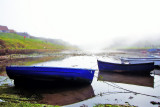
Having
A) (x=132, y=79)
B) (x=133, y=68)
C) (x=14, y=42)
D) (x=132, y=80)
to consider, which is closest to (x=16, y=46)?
(x=14, y=42)

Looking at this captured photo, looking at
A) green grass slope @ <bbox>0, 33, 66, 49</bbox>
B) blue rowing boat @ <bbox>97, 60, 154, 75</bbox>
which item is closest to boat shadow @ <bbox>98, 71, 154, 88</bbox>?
blue rowing boat @ <bbox>97, 60, 154, 75</bbox>

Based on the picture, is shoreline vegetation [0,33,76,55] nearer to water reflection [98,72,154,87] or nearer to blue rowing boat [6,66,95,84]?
Answer: blue rowing boat [6,66,95,84]

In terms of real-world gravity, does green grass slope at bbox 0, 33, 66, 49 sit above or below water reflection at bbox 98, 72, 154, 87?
above

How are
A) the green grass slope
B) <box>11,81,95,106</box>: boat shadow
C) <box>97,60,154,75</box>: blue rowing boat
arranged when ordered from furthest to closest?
the green grass slope
<box>97,60,154,75</box>: blue rowing boat
<box>11,81,95,106</box>: boat shadow

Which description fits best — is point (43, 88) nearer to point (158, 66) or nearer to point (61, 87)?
point (61, 87)

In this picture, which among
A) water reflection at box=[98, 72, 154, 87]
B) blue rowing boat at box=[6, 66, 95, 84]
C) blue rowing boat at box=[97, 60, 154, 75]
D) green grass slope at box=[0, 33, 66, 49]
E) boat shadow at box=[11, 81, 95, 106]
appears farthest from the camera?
green grass slope at box=[0, 33, 66, 49]

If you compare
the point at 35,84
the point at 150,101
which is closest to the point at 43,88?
the point at 35,84

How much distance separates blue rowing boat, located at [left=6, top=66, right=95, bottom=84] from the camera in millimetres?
10914

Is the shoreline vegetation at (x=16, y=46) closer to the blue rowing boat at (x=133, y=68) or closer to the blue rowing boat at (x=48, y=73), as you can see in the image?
the blue rowing boat at (x=48, y=73)

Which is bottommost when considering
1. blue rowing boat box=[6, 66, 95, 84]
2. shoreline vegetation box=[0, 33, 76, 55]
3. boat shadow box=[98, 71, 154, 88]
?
boat shadow box=[98, 71, 154, 88]

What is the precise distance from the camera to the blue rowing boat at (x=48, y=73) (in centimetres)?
1091

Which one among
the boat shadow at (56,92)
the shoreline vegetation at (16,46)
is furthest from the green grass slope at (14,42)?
the boat shadow at (56,92)

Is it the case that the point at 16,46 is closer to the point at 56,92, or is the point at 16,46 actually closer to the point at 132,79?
the point at 56,92

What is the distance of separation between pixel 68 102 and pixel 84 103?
1130 mm
